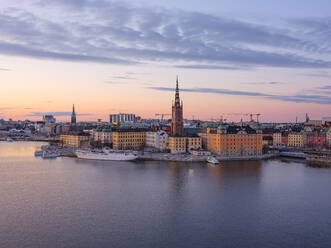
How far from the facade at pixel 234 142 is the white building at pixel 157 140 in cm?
499

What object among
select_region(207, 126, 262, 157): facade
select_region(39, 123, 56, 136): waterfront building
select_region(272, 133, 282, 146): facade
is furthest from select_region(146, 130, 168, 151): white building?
select_region(39, 123, 56, 136): waterfront building

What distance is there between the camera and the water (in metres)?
12.9

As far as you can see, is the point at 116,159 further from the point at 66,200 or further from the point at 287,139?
the point at 287,139

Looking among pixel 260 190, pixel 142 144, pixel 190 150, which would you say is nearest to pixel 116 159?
pixel 190 150

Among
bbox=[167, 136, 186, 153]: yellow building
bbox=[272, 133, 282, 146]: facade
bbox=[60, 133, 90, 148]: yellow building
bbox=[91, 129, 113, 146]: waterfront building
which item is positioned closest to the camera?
bbox=[167, 136, 186, 153]: yellow building

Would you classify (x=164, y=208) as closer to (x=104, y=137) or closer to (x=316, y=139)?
(x=104, y=137)

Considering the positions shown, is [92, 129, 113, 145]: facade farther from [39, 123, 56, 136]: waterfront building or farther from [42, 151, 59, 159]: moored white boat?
[39, 123, 56, 136]: waterfront building

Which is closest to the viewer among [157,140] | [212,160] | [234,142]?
[212,160]

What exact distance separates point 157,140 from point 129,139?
3.93 m

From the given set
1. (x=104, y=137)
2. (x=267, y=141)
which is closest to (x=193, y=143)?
(x=104, y=137)

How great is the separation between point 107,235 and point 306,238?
6618 millimetres

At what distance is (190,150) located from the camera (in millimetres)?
37969

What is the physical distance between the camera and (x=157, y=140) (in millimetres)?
42094

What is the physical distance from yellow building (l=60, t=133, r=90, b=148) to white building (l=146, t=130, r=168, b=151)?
7.75 metres
